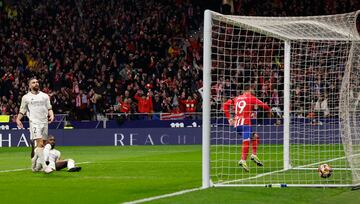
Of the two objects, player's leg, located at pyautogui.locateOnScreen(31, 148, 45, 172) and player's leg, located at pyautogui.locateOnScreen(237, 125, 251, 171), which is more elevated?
player's leg, located at pyautogui.locateOnScreen(237, 125, 251, 171)

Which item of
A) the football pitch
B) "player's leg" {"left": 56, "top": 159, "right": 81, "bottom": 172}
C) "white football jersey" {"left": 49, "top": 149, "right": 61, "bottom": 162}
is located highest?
"white football jersey" {"left": 49, "top": 149, "right": 61, "bottom": 162}

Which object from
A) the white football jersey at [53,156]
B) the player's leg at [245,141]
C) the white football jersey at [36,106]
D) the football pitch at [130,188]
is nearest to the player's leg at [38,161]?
the white football jersey at [53,156]

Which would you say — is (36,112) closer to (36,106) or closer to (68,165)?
(36,106)

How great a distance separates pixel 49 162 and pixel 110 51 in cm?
2307

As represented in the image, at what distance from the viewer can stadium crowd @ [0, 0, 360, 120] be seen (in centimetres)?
3734

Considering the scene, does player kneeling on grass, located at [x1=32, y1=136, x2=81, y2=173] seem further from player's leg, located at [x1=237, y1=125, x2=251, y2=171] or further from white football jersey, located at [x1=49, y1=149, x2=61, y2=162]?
player's leg, located at [x1=237, y1=125, x2=251, y2=171]

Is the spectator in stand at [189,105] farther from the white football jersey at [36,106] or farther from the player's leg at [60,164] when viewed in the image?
the player's leg at [60,164]

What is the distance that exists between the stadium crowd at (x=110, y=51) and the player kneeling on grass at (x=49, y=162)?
56.5 ft

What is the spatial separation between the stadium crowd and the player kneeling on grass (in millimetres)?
17212

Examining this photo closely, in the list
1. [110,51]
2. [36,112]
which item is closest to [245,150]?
[36,112]

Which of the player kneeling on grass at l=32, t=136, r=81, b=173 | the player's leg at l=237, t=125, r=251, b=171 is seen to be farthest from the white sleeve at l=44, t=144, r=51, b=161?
the player's leg at l=237, t=125, r=251, b=171

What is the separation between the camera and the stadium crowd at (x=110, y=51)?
123 feet

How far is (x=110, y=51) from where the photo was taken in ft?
135

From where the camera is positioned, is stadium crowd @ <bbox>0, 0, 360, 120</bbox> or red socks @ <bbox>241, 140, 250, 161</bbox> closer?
red socks @ <bbox>241, 140, 250, 161</bbox>
